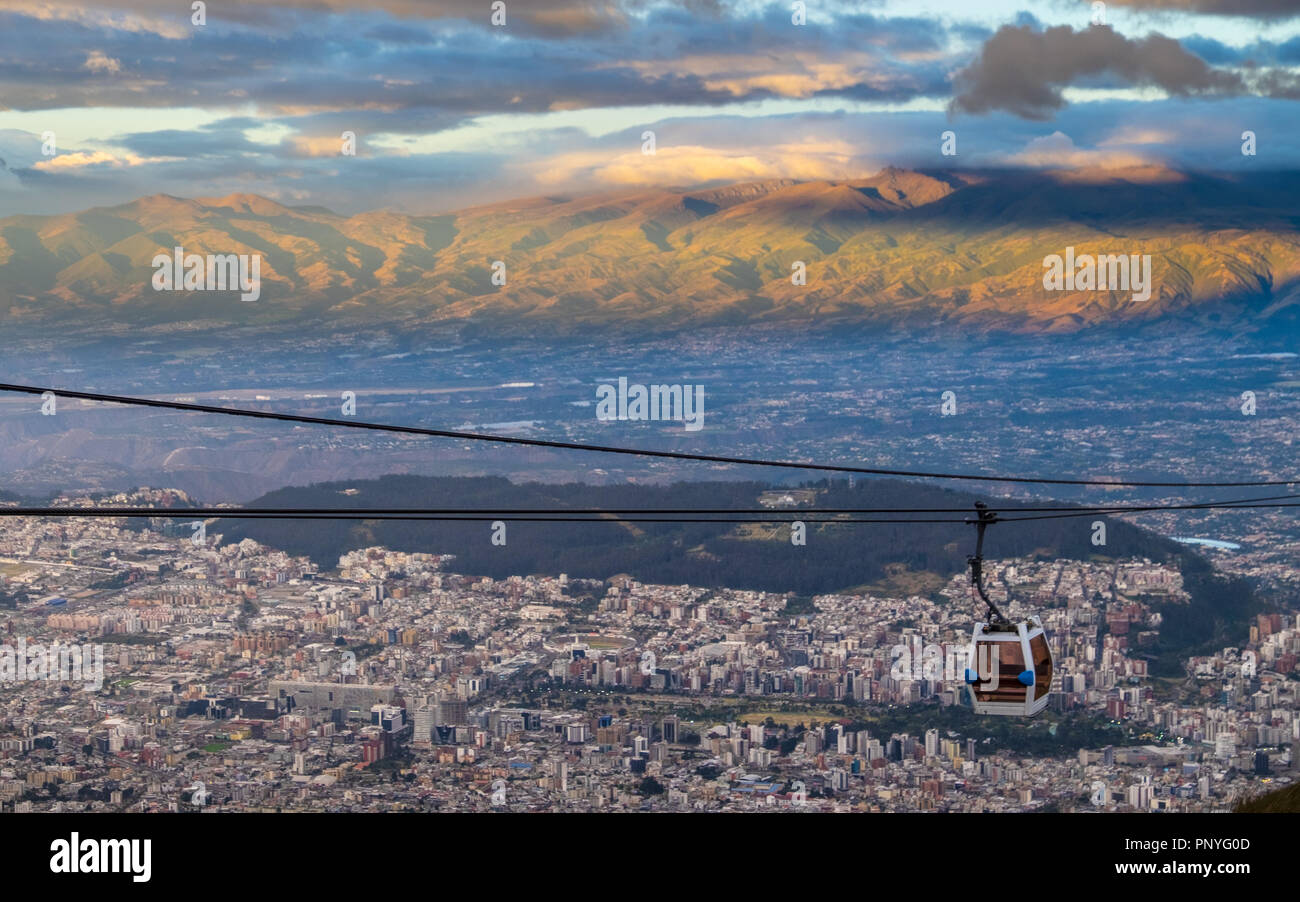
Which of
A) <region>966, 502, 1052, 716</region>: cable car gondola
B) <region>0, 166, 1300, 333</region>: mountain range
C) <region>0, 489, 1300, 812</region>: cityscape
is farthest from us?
<region>0, 166, 1300, 333</region>: mountain range

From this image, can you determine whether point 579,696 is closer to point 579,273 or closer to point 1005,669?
point 1005,669

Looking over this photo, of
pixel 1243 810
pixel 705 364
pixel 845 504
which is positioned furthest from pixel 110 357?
pixel 1243 810

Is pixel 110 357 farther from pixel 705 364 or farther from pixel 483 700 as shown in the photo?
pixel 483 700

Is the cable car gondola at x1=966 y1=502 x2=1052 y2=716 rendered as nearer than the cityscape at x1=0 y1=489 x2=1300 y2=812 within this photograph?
Yes

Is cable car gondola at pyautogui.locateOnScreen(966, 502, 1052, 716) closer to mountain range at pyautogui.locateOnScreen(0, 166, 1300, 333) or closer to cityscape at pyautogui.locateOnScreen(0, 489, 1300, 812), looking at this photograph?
cityscape at pyautogui.locateOnScreen(0, 489, 1300, 812)

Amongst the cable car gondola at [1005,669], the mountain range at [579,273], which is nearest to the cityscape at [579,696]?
the cable car gondola at [1005,669]

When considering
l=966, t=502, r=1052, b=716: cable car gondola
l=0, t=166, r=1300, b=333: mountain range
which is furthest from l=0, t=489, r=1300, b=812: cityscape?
l=0, t=166, r=1300, b=333: mountain range

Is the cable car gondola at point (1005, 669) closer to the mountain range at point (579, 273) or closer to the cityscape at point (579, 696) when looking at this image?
the cityscape at point (579, 696)

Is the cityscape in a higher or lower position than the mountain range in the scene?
lower
